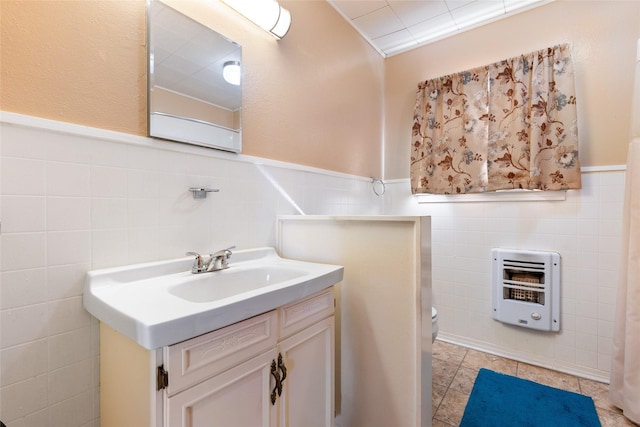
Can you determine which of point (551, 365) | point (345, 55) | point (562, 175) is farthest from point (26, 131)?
point (551, 365)

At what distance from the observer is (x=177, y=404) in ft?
2.17

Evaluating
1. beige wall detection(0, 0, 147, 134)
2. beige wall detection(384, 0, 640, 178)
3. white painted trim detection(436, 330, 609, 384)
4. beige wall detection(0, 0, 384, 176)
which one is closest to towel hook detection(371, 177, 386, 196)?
beige wall detection(0, 0, 384, 176)

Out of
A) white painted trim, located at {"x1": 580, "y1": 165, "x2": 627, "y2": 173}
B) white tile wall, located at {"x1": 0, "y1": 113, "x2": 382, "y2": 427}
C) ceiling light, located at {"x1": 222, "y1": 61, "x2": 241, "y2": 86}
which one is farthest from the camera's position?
white painted trim, located at {"x1": 580, "y1": 165, "x2": 627, "y2": 173}

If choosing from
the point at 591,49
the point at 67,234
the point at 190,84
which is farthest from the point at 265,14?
the point at 591,49

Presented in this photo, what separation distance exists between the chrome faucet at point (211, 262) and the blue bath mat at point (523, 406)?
4.68ft

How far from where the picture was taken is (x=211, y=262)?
45.6 inches

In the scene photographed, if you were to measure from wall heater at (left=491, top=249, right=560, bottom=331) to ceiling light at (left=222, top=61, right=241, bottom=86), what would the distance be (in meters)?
2.09

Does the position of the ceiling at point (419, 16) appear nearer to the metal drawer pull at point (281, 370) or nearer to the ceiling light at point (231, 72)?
the ceiling light at point (231, 72)

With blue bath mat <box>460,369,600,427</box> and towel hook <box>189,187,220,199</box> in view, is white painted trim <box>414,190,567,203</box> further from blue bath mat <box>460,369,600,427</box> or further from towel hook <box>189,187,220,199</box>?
towel hook <box>189,187,220,199</box>

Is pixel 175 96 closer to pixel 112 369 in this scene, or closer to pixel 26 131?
pixel 26 131

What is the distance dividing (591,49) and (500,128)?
0.67 meters

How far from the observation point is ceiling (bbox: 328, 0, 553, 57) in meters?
2.03

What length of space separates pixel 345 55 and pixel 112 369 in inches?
91.9

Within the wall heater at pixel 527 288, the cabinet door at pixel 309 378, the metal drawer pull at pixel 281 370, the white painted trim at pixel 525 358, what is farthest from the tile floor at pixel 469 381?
the metal drawer pull at pixel 281 370
